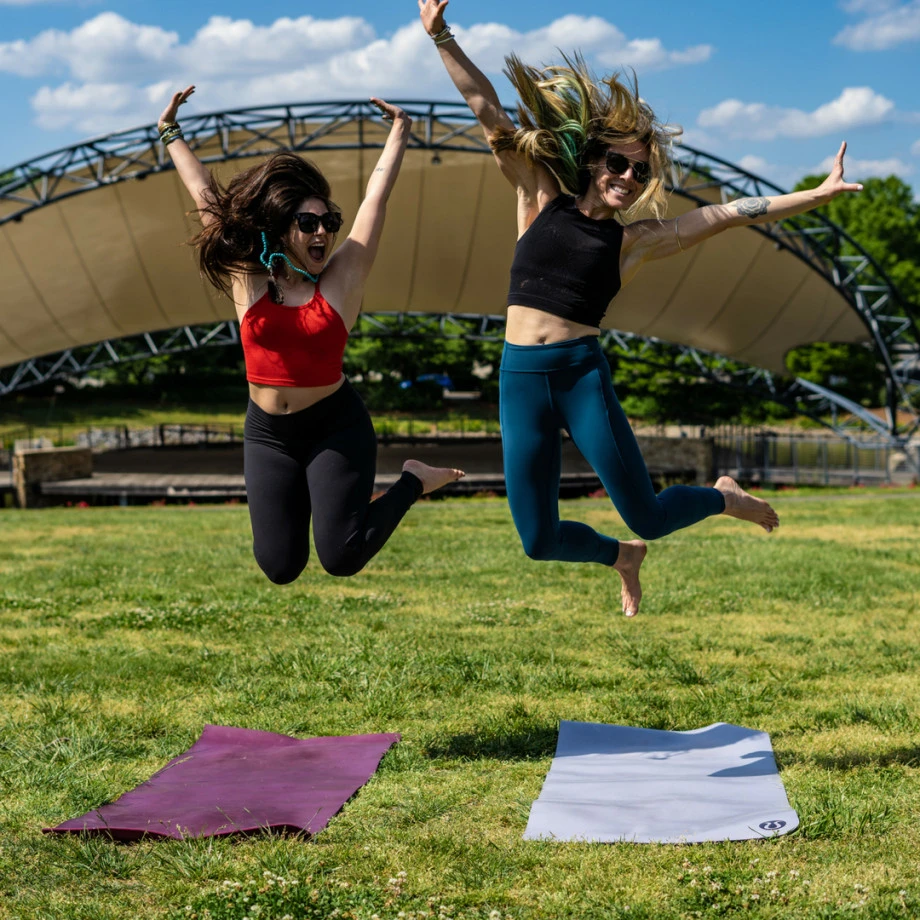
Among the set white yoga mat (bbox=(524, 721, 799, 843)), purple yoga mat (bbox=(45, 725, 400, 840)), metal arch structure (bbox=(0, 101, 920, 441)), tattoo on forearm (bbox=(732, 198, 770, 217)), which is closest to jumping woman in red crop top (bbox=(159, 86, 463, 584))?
purple yoga mat (bbox=(45, 725, 400, 840))

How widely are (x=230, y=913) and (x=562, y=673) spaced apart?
11.9 ft

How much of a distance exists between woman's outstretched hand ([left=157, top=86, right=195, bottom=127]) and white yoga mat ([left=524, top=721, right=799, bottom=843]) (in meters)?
3.73

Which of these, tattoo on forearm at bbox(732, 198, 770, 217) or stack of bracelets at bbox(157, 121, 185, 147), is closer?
tattoo on forearm at bbox(732, 198, 770, 217)

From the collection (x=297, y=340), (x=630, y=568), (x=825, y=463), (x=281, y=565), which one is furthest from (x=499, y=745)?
(x=825, y=463)

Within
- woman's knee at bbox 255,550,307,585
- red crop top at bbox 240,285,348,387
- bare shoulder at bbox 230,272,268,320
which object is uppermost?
bare shoulder at bbox 230,272,268,320

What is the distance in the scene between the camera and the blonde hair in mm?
4988

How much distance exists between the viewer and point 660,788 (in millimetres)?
5051

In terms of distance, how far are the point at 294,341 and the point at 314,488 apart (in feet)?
2.26

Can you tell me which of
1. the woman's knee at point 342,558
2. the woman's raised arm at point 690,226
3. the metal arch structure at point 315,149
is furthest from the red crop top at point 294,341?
the metal arch structure at point 315,149

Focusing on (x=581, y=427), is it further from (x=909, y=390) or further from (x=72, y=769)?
(x=909, y=390)

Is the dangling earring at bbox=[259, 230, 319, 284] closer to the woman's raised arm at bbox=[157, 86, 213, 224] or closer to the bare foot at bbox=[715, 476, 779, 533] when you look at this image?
the woman's raised arm at bbox=[157, 86, 213, 224]

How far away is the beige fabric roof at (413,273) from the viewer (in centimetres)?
2694

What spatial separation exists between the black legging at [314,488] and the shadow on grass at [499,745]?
1.14 meters

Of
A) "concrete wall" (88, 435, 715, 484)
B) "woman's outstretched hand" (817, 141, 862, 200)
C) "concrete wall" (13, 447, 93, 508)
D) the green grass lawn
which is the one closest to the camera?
the green grass lawn
